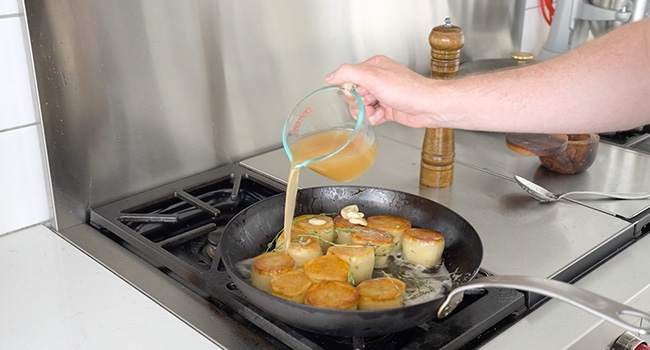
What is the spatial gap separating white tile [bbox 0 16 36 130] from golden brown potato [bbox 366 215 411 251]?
640mm

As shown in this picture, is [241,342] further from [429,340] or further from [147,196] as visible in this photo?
[147,196]

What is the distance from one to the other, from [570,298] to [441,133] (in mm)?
663

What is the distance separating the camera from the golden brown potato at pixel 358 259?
3.46 feet

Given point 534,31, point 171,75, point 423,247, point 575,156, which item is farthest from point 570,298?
point 534,31

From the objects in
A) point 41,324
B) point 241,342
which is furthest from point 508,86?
point 41,324

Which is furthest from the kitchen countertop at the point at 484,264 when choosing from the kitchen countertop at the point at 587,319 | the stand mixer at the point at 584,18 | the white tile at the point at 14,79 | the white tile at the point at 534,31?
the white tile at the point at 534,31

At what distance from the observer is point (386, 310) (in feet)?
2.86

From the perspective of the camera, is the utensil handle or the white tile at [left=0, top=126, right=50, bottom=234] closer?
the white tile at [left=0, top=126, right=50, bottom=234]

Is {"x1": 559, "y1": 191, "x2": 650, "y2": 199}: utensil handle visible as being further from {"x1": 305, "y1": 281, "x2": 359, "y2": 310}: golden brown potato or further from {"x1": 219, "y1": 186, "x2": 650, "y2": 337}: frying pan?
{"x1": 305, "y1": 281, "x2": 359, "y2": 310}: golden brown potato

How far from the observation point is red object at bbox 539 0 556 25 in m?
2.17

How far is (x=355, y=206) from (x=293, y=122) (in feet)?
0.61

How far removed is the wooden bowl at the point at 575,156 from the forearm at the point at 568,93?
416 millimetres

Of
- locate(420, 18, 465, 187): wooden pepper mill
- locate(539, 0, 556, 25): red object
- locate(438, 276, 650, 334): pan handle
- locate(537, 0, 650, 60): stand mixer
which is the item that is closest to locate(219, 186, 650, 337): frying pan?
locate(438, 276, 650, 334): pan handle

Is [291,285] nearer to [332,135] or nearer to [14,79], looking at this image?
[332,135]
